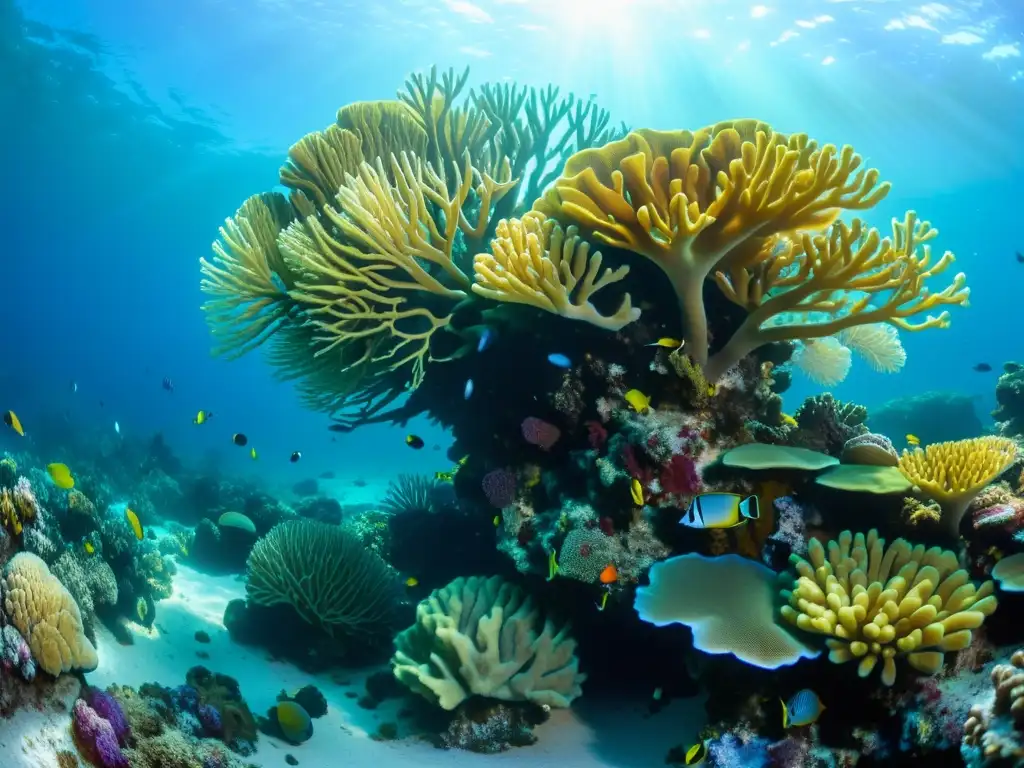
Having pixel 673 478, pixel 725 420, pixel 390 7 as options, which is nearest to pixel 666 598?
pixel 673 478

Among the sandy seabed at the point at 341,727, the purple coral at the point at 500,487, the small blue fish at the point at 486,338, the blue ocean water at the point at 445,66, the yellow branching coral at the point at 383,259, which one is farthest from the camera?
the blue ocean water at the point at 445,66

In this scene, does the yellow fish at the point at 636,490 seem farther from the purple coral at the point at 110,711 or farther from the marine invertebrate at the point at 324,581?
the marine invertebrate at the point at 324,581

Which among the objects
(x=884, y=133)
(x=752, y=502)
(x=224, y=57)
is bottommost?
(x=752, y=502)

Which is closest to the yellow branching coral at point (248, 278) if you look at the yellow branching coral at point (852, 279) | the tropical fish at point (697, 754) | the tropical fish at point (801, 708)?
the yellow branching coral at point (852, 279)

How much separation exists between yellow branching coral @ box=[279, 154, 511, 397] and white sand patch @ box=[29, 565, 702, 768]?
319 cm

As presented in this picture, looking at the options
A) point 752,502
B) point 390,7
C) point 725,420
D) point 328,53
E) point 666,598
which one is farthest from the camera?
point 328,53

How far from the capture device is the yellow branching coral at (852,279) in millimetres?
4020

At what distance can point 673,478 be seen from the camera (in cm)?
447

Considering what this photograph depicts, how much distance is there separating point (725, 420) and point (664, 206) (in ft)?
5.96

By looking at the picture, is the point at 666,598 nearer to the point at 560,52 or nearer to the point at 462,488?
the point at 462,488

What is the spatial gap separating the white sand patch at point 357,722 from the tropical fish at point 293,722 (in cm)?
8

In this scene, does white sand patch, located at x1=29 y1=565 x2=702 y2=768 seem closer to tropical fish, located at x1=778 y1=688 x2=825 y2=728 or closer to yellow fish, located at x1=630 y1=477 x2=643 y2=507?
tropical fish, located at x1=778 y1=688 x2=825 y2=728

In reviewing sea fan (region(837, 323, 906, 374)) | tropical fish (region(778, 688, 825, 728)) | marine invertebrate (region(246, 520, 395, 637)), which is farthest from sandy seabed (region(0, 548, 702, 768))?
sea fan (region(837, 323, 906, 374))

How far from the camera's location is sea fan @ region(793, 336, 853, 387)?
6543mm
